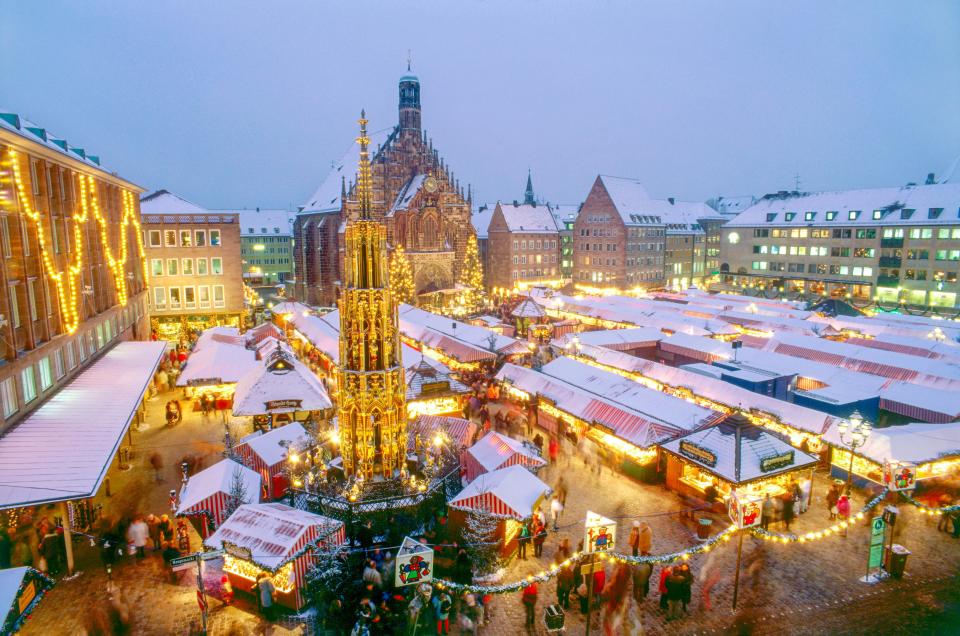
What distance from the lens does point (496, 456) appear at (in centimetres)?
1612

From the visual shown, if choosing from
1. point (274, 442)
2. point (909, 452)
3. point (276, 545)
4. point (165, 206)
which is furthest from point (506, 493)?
point (165, 206)

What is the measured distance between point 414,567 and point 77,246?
20448 mm

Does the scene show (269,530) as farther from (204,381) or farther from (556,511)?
(204,381)

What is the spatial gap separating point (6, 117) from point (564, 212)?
86244mm

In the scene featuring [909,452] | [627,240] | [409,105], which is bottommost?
[909,452]

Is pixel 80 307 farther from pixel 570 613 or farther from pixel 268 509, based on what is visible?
pixel 570 613

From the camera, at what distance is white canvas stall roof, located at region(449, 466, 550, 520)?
516 inches

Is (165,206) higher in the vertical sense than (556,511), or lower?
higher

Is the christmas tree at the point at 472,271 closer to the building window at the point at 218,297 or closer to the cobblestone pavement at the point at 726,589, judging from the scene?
the building window at the point at 218,297

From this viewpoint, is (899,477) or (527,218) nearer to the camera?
(899,477)

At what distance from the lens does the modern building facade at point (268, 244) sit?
93.2 m

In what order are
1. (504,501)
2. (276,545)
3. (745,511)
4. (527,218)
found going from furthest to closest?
1. (527,218)
2. (504,501)
3. (745,511)
4. (276,545)

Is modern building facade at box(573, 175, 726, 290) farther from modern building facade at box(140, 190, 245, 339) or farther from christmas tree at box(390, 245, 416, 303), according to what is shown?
modern building facade at box(140, 190, 245, 339)

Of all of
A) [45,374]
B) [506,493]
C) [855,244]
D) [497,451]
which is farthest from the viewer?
[855,244]
